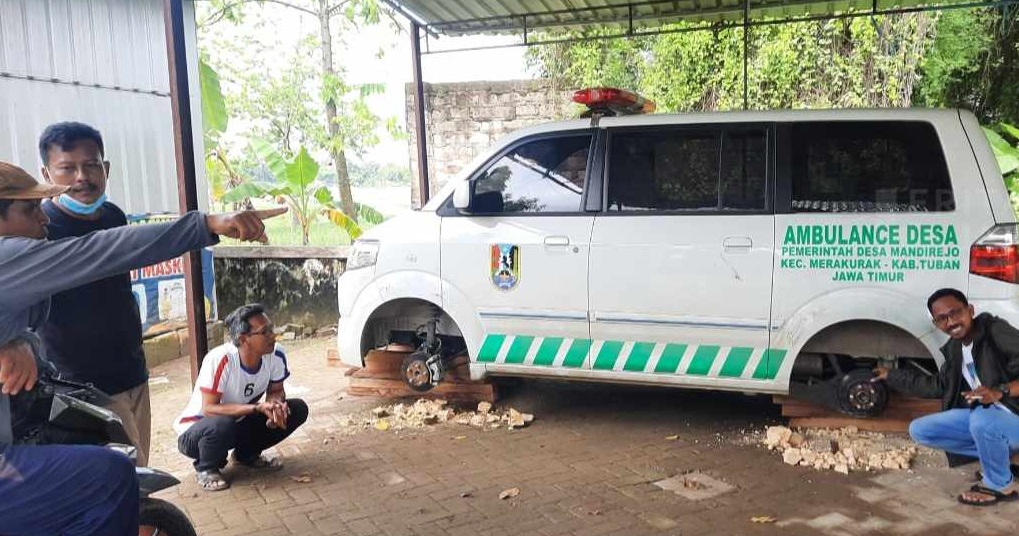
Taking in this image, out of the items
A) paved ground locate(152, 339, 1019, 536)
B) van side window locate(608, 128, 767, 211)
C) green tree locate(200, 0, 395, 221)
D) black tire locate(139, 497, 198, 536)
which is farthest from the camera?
green tree locate(200, 0, 395, 221)

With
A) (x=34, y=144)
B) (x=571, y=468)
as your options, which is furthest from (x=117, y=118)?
(x=571, y=468)

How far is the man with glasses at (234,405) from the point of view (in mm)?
4074

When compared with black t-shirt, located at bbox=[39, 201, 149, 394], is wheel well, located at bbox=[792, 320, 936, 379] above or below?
below

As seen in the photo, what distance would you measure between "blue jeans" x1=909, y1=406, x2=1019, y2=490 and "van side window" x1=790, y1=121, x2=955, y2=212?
1.19 meters

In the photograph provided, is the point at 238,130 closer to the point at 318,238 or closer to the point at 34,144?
the point at 318,238

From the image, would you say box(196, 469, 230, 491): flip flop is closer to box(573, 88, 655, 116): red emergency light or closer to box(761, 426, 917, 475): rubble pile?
box(761, 426, 917, 475): rubble pile

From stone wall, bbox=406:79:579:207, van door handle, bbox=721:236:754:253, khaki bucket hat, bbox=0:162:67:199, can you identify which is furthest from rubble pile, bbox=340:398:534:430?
stone wall, bbox=406:79:579:207

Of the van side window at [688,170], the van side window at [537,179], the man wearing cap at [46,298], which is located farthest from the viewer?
the van side window at [537,179]

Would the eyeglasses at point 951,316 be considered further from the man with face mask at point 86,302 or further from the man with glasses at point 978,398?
the man with face mask at point 86,302

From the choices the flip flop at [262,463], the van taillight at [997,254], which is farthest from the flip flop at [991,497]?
the flip flop at [262,463]

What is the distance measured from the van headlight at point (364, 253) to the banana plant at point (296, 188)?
3704mm

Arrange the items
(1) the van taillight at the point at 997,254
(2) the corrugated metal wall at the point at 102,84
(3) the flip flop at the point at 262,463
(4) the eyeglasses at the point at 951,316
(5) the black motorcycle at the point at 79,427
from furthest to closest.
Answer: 1. (2) the corrugated metal wall at the point at 102,84
2. (3) the flip flop at the point at 262,463
3. (1) the van taillight at the point at 997,254
4. (4) the eyeglasses at the point at 951,316
5. (5) the black motorcycle at the point at 79,427

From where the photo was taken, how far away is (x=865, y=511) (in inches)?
144

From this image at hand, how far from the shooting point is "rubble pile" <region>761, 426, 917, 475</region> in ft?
13.9
